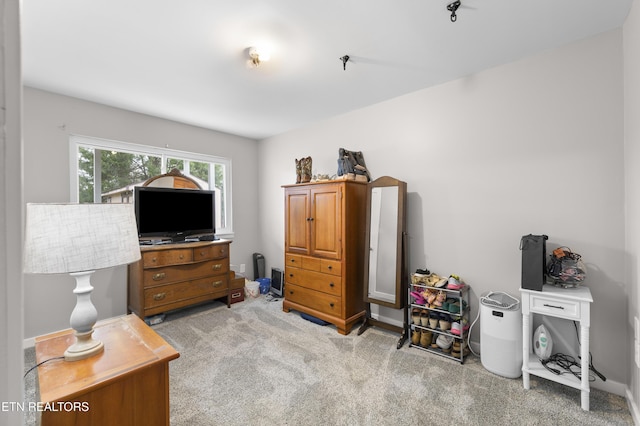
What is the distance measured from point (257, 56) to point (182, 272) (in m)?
2.43

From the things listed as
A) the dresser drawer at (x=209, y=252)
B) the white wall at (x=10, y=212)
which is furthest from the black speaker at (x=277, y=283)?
the white wall at (x=10, y=212)

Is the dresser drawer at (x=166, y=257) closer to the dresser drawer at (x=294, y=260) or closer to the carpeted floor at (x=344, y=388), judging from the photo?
the carpeted floor at (x=344, y=388)

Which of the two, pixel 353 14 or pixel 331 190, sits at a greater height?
pixel 353 14

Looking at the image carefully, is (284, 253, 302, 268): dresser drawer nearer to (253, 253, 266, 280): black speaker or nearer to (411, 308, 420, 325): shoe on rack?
(253, 253, 266, 280): black speaker

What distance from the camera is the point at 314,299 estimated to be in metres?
3.15

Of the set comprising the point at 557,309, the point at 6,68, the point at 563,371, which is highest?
the point at 6,68

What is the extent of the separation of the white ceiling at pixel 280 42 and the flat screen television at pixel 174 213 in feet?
3.43

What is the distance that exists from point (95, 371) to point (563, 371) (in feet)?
8.98

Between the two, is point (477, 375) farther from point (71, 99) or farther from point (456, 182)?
point (71, 99)

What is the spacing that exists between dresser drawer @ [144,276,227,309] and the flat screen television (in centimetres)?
54

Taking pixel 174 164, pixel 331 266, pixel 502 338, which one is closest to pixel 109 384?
pixel 331 266

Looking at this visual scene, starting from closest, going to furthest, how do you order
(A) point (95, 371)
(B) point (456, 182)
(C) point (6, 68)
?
(C) point (6, 68), (A) point (95, 371), (B) point (456, 182)

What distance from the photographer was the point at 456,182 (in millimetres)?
2611

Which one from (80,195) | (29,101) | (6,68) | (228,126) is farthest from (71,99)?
(6,68)
